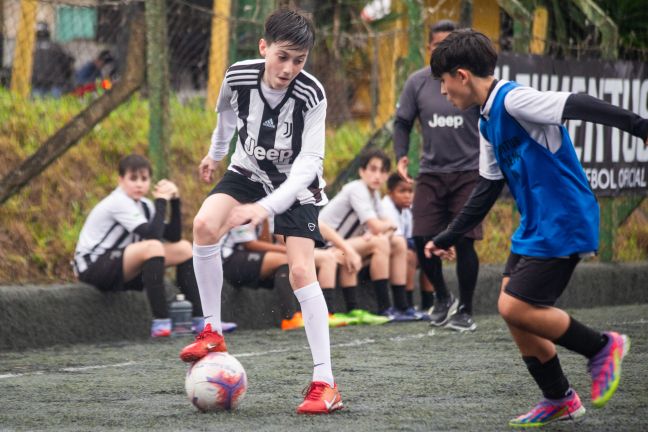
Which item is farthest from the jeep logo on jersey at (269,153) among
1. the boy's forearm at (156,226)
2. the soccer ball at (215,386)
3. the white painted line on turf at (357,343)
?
the boy's forearm at (156,226)

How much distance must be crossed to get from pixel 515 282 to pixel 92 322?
4064mm

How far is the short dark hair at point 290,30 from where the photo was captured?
17.2 ft

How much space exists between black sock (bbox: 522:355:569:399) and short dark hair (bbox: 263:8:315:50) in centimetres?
172

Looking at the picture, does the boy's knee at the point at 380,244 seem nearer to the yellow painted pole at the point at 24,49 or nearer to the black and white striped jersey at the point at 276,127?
the yellow painted pole at the point at 24,49

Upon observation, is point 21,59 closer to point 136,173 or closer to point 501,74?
point 136,173

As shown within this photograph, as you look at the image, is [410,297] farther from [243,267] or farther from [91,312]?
[91,312]

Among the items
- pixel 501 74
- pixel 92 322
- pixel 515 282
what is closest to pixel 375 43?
pixel 501 74

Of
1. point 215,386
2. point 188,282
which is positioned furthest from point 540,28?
point 215,386

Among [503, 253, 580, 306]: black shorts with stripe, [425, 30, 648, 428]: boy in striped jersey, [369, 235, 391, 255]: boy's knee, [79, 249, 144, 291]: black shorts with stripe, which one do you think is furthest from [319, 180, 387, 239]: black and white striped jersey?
[503, 253, 580, 306]: black shorts with stripe

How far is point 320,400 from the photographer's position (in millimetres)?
4836

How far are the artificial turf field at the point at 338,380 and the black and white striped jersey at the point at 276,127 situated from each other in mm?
998

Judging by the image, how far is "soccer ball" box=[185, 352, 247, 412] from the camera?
4875 millimetres

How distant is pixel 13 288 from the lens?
24.8 ft

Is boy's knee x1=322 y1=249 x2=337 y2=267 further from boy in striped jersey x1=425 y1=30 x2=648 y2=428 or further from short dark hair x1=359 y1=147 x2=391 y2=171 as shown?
boy in striped jersey x1=425 y1=30 x2=648 y2=428
